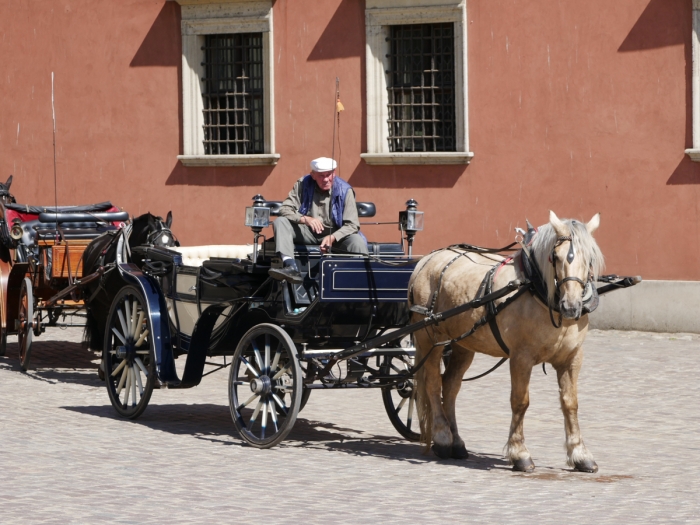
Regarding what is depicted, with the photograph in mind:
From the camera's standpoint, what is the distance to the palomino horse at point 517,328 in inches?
294

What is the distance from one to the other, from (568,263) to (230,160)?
11.9m

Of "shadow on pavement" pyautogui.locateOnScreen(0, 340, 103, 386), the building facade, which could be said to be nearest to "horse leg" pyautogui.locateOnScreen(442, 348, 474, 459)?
"shadow on pavement" pyautogui.locateOnScreen(0, 340, 103, 386)

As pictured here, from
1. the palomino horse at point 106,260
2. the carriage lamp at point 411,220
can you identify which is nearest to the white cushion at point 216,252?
the palomino horse at point 106,260

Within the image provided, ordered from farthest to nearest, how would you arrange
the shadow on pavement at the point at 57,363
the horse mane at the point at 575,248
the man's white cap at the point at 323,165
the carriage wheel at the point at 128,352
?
the shadow on pavement at the point at 57,363 → the carriage wheel at the point at 128,352 → the man's white cap at the point at 323,165 → the horse mane at the point at 575,248

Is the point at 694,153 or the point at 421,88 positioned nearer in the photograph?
the point at 694,153

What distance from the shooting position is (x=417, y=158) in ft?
57.8

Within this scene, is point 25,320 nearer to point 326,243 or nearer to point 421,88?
point 326,243

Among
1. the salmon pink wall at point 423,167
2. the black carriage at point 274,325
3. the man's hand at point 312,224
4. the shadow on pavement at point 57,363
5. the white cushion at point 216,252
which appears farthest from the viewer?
the salmon pink wall at point 423,167

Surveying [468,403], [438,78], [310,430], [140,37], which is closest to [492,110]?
[438,78]

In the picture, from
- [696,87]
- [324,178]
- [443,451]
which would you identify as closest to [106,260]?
[324,178]

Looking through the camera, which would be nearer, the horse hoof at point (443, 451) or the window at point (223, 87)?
the horse hoof at point (443, 451)

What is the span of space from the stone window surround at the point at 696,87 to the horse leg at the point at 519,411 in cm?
902

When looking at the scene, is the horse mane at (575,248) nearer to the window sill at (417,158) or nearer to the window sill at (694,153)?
the window sill at (694,153)

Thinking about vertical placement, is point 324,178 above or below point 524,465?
above
